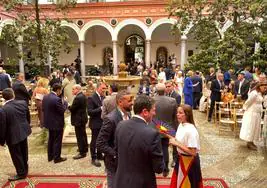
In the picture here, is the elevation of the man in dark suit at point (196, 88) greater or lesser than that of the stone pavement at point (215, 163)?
greater

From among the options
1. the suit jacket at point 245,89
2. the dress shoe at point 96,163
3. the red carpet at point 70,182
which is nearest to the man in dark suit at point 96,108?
the dress shoe at point 96,163

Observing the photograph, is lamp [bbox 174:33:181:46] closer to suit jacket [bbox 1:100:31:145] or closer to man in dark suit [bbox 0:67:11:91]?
man in dark suit [bbox 0:67:11:91]

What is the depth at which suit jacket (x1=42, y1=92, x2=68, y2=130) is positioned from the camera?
6.16 metres

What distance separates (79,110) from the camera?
6.41m

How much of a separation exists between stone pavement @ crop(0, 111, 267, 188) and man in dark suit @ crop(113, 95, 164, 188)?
3096 millimetres

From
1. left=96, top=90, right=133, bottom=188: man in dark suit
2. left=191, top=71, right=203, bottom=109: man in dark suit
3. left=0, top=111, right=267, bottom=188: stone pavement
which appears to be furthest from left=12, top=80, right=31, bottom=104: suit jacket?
left=191, top=71, right=203, bottom=109: man in dark suit

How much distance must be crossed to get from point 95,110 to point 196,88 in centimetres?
677

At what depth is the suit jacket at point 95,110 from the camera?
590 cm

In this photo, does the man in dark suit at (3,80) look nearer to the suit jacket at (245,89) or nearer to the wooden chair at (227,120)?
the wooden chair at (227,120)

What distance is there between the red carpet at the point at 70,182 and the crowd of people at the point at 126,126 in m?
0.23

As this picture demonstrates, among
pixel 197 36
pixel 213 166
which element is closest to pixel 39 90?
pixel 213 166

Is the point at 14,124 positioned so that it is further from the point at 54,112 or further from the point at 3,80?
the point at 3,80

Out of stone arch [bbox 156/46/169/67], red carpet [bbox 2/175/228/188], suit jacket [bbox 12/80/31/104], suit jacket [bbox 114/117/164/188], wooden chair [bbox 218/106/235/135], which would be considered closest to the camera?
suit jacket [bbox 114/117/164/188]

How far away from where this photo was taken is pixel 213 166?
6297 millimetres
